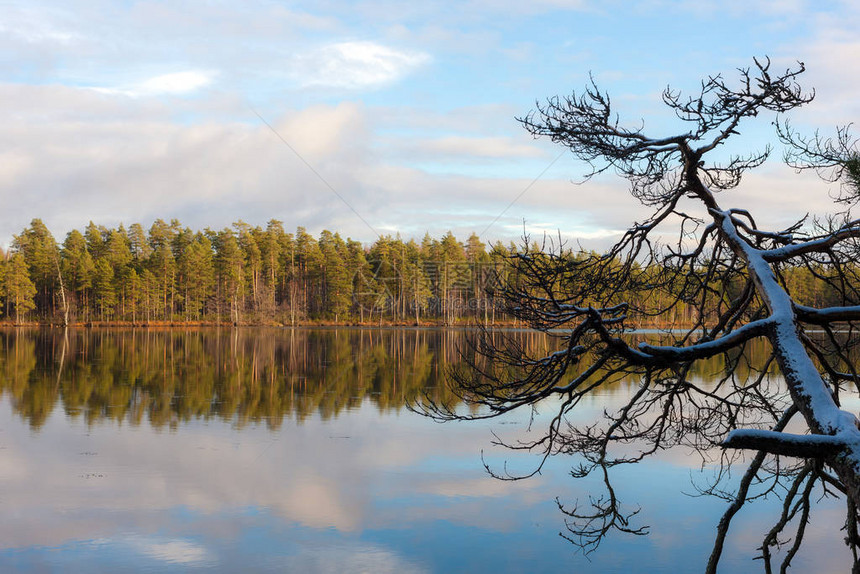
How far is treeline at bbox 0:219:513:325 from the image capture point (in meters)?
77.7

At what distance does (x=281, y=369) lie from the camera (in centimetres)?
3259

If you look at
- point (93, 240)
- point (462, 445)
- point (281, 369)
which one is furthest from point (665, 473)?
point (93, 240)

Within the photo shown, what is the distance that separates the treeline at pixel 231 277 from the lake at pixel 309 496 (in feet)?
180

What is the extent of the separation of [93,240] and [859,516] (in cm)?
9235

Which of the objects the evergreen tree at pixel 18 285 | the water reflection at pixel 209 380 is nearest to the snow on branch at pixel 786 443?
the water reflection at pixel 209 380

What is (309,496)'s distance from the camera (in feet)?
42.9

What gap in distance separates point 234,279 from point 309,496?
70.3m

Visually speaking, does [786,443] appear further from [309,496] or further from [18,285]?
[18,285]

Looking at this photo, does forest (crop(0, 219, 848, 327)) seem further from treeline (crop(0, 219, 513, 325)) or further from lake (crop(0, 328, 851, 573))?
lake (crop(0, 328, 851, 573))

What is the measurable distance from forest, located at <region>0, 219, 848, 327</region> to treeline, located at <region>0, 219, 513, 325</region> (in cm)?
13

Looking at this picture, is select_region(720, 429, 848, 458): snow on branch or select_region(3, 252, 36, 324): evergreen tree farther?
select_region(3, 252, 36, 324): evergreen tree

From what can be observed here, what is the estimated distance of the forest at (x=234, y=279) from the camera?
7769cm

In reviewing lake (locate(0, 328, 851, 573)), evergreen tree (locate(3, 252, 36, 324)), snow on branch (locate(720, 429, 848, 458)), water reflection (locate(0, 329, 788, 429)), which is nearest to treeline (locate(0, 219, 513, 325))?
evergreen tree (locate(3, 252, 36, 324))

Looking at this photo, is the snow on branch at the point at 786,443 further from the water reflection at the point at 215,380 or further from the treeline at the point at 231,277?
the treeline at the point at 231,277
